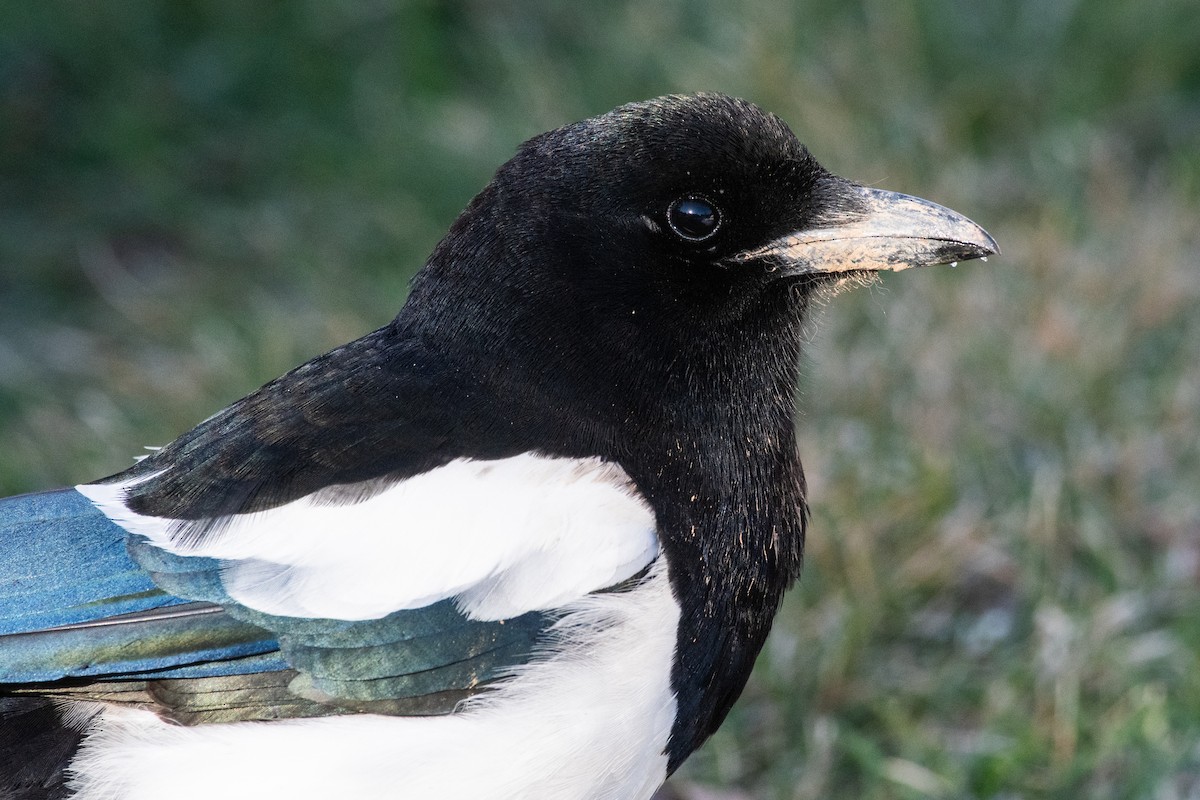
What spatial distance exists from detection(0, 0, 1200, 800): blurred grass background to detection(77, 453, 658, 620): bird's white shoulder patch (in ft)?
2.11

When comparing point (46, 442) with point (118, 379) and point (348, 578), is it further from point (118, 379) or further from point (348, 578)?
point (348, 578)

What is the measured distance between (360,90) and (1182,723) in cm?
295

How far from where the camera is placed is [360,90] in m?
4.55

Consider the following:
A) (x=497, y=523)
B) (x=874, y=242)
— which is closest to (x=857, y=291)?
(x=874, y=242)

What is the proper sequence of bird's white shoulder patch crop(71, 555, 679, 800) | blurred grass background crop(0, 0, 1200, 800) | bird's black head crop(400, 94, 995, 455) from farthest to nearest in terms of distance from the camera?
1. blurred grass background crop(0, 0, 1200, 800)
2. bird's black head crop(400, 94, 995, 455)
3. bird's white shoulder patch crop(71, 555, 679, 800)

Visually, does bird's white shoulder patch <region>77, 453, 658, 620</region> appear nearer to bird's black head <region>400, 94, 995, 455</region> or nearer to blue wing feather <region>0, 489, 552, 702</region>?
blue wing feather <region>0, 489, 552, 702</region>

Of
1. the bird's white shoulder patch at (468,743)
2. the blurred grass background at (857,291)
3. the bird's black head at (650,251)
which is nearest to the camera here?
the bird's white shoulder patch at (468,743)

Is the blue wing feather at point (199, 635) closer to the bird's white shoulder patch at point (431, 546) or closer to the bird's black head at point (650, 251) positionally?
the bird's white shoulder patch at point (431, 546)

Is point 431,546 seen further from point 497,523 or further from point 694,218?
point 694,218

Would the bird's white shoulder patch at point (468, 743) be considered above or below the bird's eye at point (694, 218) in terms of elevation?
below

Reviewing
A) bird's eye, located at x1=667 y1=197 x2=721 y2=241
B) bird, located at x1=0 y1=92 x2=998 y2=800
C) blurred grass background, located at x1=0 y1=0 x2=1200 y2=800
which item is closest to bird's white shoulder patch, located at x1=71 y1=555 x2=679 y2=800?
bird, located at x1=0 y1=92 x2=998 y2=800

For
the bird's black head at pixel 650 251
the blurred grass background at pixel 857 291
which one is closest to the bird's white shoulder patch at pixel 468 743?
the bird's black head at pixel 650 251

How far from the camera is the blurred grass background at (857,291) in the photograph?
97.1 inches

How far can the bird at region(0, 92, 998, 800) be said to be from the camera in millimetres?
1746
